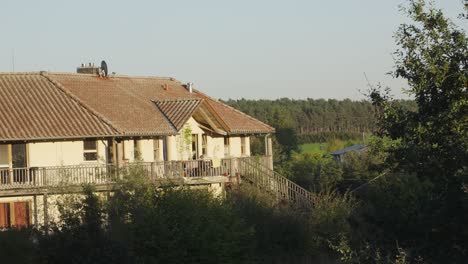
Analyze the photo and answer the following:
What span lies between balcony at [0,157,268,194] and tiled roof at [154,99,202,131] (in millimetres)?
2693

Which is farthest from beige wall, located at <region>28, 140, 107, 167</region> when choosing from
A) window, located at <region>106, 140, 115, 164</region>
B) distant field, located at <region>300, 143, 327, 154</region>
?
distant field, located at <region>300, 143, 327, 154</region>

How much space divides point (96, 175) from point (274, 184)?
292 inches

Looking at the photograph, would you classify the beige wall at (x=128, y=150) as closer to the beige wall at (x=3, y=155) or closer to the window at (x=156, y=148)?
the beige wall at (x=3, y=155)

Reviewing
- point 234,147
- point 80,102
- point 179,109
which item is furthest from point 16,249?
point 234,147

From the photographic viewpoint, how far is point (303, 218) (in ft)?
112

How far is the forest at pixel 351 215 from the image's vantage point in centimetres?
2103

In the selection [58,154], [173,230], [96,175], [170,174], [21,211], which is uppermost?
[58,154]

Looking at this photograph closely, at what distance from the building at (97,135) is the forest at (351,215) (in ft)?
17.5

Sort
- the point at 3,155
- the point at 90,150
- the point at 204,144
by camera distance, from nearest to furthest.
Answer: the point at 3,155 → the point at 90,150 → the point at 204,144

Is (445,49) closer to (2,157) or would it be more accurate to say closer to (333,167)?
(2,157)

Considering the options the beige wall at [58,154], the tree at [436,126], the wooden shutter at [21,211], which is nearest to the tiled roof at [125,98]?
the beige wall at [58,154]

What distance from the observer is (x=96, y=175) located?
122ft

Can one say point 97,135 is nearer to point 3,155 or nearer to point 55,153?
point 55,153

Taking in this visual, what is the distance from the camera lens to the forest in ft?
69.0
